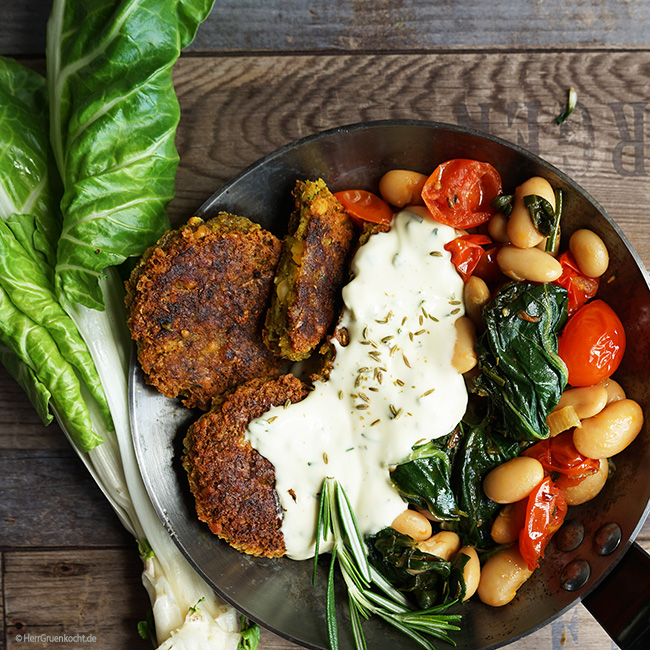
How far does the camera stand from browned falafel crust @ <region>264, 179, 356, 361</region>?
218 cm

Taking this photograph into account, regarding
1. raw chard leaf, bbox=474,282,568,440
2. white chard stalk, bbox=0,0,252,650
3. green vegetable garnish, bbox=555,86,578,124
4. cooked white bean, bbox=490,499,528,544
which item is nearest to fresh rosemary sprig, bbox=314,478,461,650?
cooked white bean, bbox=490,499,528,544

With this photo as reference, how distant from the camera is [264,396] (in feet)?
7.37

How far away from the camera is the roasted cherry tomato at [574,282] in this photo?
2275 millimetres

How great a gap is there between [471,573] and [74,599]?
176 cm

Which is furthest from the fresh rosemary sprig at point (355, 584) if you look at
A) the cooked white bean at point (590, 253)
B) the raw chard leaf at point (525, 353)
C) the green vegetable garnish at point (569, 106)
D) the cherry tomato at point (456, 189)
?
the green vegetable garnish at point (569, 106)

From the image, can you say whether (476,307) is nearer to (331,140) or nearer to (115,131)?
(331,140)

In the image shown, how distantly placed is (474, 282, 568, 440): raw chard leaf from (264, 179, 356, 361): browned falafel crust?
1.92 feet

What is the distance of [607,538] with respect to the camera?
7.22ft

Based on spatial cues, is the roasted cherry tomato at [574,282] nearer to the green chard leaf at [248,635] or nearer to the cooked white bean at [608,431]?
the cooked white bean at [608,431]

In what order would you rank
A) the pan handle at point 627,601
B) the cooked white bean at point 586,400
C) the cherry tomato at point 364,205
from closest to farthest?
1. the pan handle at point 627,601
2. the cooked white bean at point 586,400
3. the cherry tomato at point 364,205

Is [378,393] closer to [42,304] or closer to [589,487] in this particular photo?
[589,487]

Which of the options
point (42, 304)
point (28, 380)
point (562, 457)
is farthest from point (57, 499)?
point (562, 457)

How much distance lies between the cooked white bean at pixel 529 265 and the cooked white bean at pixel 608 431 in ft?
1.73

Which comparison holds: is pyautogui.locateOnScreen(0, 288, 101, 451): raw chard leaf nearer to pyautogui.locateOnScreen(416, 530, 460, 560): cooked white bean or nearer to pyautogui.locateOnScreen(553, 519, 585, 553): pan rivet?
pyautogui.locateOnScreen(416, 530, 460, 560): cooked white bean
